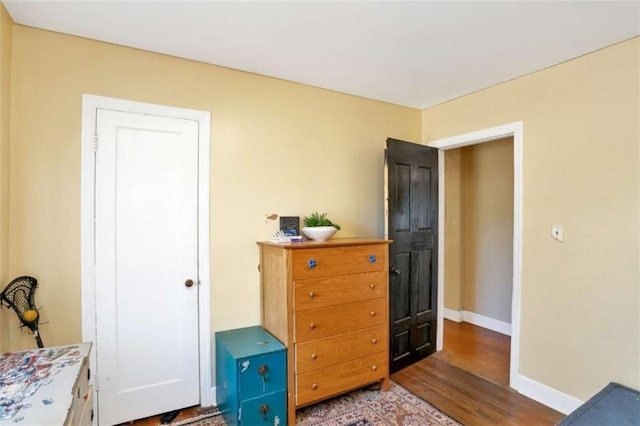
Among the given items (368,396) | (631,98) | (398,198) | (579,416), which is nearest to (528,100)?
(631,98)

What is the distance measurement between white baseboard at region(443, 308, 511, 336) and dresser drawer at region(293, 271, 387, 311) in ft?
7.50

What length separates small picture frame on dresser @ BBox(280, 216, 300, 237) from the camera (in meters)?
2.74

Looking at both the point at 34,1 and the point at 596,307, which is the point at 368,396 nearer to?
the point at 596,307

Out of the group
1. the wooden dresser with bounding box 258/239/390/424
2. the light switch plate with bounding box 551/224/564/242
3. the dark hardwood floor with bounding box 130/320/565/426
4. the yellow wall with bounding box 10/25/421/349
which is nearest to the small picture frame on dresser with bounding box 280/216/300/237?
the yellow wall with bounding box 10/25/421/349

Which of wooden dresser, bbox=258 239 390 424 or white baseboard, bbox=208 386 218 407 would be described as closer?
wooden dresser, bbox=258 239 390 424

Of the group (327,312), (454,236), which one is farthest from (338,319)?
(454,236)

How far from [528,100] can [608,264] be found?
135 centimetres

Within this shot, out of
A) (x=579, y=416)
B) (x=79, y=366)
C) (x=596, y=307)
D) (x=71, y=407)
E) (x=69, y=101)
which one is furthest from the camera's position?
(x=596, y=307)

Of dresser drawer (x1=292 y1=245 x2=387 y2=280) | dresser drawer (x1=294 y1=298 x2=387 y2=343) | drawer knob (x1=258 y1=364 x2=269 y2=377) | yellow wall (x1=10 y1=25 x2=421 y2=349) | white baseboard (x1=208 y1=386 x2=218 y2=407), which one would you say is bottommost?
white baseboard (x1=208 y1=386 x2=218 y2=407)

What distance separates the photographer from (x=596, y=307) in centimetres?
231

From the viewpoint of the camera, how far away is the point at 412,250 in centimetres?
322

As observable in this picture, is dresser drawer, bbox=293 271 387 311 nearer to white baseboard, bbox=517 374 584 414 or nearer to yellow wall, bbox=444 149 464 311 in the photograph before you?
white baseboard, bbox=517 374 584 414

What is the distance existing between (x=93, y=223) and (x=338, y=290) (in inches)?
67.3

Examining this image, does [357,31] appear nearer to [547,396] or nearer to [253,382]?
[253,382]
